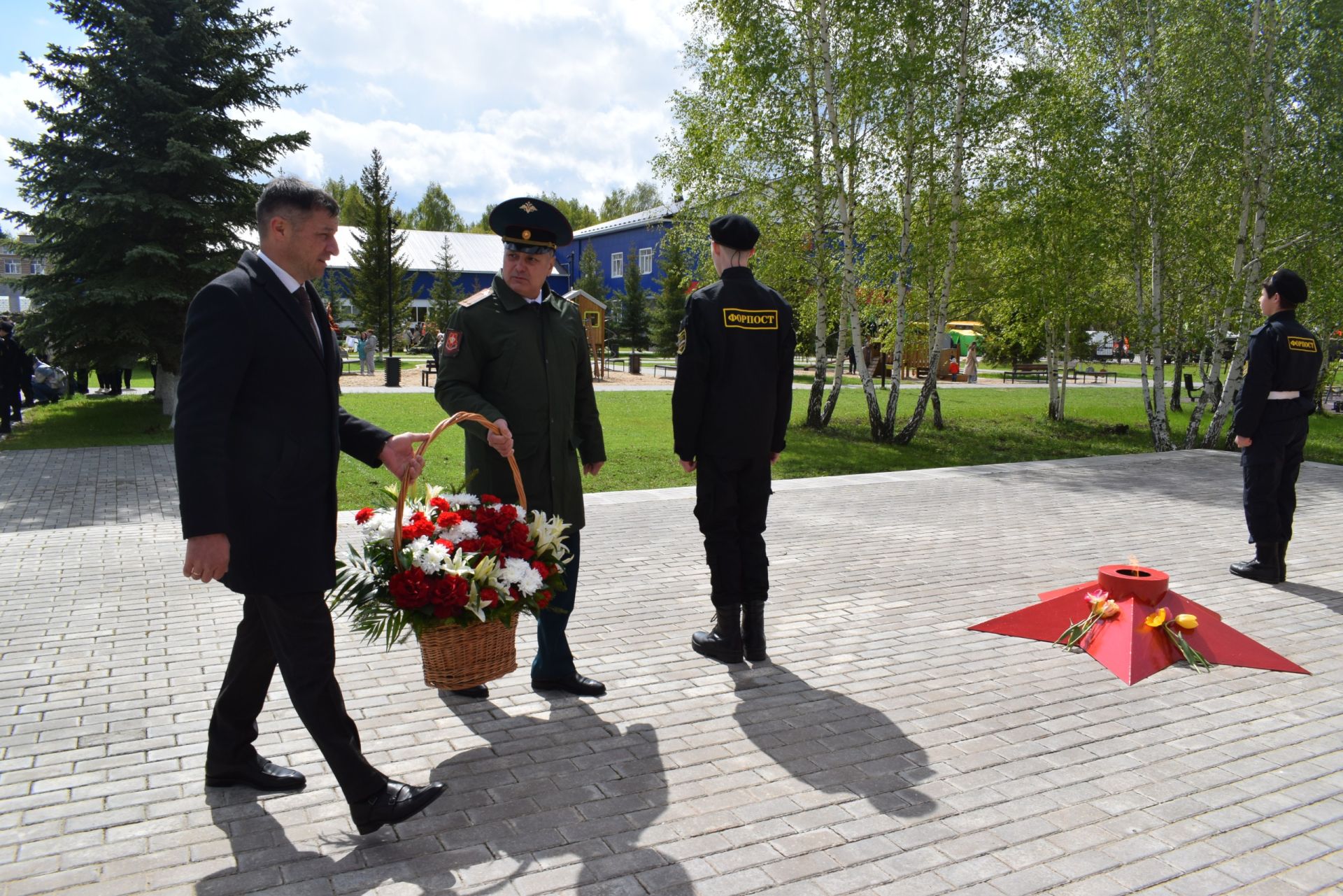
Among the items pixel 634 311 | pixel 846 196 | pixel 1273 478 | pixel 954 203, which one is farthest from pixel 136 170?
pixel 634 311

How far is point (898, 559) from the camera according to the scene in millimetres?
7578

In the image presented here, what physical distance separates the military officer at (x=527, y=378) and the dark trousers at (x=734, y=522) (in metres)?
0.84

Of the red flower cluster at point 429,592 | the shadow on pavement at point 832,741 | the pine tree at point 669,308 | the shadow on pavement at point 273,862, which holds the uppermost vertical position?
the pine tree at point 669,308

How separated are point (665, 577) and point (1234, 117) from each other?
→ 13022 mm

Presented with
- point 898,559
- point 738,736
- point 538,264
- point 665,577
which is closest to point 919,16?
point 898,559

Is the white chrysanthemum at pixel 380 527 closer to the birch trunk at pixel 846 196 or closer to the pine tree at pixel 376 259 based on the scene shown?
the birch trunk at pixel 846 196

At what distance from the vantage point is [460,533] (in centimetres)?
388

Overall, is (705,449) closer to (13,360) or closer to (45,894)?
(45,894)

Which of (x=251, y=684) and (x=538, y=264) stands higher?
(x=538, y=264)

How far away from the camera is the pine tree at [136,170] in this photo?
15648 mm

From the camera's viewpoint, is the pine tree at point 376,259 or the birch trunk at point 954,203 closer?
the birch trunk at point 954,203

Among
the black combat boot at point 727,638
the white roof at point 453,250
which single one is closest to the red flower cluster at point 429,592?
the black combat boot at point 727,638

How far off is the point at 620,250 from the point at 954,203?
1860 inches

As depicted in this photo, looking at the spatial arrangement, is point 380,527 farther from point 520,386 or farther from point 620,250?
point 620,250
